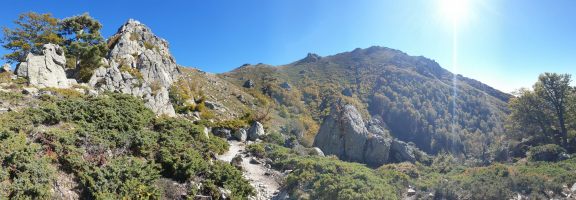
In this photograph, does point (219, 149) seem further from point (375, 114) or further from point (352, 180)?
point (375, 114)

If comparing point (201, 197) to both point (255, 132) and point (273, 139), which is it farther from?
point (255, 132)

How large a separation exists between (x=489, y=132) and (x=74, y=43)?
255 feet

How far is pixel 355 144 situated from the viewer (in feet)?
132

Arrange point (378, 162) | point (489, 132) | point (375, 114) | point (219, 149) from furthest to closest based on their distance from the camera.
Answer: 1. point (375, 114)
2. point (489, 132)
3. point (378, 162)
4. point (219, 149)

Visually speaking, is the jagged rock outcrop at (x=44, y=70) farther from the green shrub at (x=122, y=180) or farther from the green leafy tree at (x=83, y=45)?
the green shrub at (x=122, y=180)

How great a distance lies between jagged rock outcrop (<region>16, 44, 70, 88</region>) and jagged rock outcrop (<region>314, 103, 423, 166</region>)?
28.5 metres

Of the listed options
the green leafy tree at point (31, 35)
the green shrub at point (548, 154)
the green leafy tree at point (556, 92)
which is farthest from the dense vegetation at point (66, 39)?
the green leafy tree at point (556, 92)

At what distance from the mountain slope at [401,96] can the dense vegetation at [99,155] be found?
5338 centimetres

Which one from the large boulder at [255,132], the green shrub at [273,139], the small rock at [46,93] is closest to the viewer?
the small rock at [46,93]

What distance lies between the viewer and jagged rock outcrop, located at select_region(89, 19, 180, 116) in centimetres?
2991

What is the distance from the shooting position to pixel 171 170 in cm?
1725

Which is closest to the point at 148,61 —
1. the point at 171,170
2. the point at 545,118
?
the point at 171,170

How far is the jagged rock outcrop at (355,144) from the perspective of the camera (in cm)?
3947

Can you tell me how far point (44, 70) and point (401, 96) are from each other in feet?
282
